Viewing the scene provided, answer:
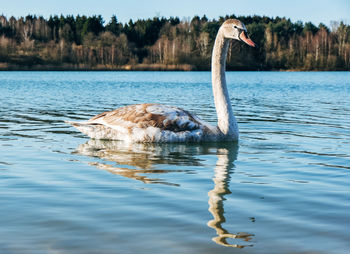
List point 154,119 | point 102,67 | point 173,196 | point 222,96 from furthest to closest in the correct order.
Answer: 1. point 102,67
2. point 222,96
3. point 154,119
4. point 173,196

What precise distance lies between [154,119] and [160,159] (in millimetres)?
1390

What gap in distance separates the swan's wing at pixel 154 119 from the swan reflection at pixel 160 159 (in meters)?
0.39

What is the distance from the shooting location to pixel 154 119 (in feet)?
34.0

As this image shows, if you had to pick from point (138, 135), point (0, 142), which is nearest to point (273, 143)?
point (138, 135)

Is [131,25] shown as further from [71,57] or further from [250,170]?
[250,170]

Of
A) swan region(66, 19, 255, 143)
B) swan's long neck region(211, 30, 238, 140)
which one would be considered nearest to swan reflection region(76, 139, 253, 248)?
swan region(66, 19, 255, 143)

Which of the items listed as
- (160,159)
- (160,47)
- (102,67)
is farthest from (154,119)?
(160,47)

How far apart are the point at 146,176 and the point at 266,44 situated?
132121 millimetres

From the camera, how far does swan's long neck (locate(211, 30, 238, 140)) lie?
35.9 feet

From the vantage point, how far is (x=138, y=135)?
1052 cm

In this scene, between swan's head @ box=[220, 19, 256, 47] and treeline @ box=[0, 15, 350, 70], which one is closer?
swan's head @ box=[220, 19, 256, 47]

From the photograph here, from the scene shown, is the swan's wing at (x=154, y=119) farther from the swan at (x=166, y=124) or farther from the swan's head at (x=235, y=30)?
the swan's head at (x=235, y=30)

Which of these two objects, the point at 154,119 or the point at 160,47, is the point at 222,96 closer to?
the point at 154,119

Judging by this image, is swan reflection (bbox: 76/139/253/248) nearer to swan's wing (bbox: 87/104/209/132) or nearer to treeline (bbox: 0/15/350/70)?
swan's wing (bbox: 87/104/209/132)
